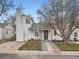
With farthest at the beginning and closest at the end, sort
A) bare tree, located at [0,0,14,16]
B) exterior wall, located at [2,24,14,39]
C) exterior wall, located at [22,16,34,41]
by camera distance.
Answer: exterior wall, located at [2,24,14,39] < exterior wall, located at [22,16,34,41] < bare tree, located at [0,0,14,16]

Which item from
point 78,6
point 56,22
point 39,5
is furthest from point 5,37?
point 78,6

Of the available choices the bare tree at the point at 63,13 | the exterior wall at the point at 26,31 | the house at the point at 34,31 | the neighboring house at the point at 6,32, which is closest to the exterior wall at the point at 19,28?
the house at the point at 34,31

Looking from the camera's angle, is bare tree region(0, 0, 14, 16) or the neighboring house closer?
bare tree region(0, 0, 14, 16)

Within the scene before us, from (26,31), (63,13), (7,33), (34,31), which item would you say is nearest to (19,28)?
(26,31)

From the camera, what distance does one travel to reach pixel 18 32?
130 feet

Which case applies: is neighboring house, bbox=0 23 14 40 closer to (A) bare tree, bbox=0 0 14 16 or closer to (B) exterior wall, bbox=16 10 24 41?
(B) exterior wall, bbox=16 10 24 41

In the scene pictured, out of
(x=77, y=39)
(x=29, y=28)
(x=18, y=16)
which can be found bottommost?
(x=77, y=39)

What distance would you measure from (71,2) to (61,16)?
282 cm

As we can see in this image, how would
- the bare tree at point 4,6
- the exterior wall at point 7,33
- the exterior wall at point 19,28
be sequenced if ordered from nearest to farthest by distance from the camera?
1. the bare tree at point 4,6
2. the exterior wall at point 19,28
3. the exterior wall at point 7,33

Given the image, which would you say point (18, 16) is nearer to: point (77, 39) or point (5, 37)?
point (5, 37)

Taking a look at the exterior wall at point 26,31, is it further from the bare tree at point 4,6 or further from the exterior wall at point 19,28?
the bare tree at point 4,6

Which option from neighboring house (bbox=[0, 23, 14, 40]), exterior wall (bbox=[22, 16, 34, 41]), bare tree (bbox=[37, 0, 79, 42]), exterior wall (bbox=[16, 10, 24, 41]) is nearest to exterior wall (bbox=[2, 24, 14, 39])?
neighboring house (bbox=[0, 23, 14, 40])

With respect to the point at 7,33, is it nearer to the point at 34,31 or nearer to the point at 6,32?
the point at 6,32

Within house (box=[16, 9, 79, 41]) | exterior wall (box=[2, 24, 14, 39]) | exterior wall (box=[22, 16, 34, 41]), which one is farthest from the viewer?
exterior wall (box=[2, 24, 14, 39])
